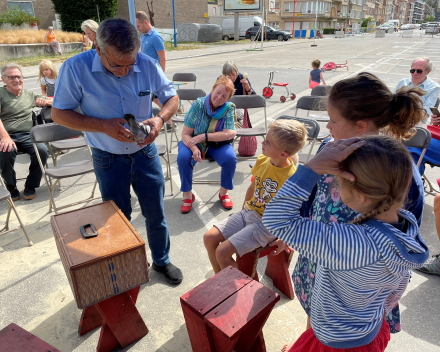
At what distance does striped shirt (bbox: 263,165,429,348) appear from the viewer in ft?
3.53

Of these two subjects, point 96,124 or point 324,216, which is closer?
point 324,216

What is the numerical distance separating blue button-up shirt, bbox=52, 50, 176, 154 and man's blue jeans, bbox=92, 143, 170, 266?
80mm

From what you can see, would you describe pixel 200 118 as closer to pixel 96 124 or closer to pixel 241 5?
pixel 96 124

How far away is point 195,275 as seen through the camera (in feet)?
9.02

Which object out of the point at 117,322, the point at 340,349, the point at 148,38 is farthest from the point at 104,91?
the point at 148,38

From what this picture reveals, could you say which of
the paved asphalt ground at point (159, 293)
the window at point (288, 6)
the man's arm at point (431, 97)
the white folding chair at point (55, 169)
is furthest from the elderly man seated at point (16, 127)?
the window at point (288, 6)

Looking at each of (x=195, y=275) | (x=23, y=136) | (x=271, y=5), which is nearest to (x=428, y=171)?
(x=195, y=275)

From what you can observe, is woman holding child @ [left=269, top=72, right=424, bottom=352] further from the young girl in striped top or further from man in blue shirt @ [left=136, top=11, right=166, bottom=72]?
man in blue shirt @ [left=136, top=11, right=166, bottom=72]

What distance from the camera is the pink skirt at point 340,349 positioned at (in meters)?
1.34

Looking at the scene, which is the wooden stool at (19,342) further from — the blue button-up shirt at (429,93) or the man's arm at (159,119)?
the blue button-up shirt at (429,93)

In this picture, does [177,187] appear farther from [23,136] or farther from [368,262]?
[368,262]

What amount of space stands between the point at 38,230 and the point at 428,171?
5.30 m

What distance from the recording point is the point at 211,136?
12.5ft

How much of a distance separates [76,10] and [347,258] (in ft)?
105
